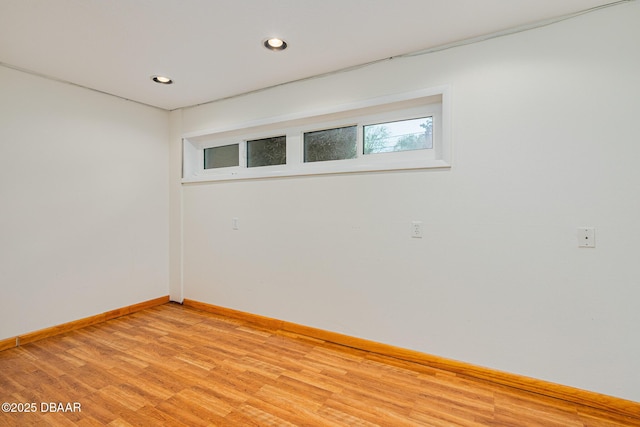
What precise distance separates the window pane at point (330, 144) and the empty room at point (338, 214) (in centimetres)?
3

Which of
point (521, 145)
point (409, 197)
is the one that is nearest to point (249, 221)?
point (409, 197)

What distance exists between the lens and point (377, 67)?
8.48ft

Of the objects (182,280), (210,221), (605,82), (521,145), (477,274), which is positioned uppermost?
(605,82)

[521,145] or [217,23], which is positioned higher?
[217,23]

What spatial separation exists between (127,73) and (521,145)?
3283mm

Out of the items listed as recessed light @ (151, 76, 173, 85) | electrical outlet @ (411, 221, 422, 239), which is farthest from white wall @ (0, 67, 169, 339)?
electrical outlet @ (411, 221, 422, 239)

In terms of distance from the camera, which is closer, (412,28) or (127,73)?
(412,28)

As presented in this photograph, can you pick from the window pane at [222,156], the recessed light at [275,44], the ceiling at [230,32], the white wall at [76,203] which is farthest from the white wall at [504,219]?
the white wall at [76,203]

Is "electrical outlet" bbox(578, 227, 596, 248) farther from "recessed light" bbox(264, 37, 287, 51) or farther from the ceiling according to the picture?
"recessed light" bbox(264, 37, 287, 51)

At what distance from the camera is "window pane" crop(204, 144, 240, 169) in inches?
142

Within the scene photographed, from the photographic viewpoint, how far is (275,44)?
231 centimetres

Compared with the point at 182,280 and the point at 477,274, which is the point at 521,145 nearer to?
the point at 477,274

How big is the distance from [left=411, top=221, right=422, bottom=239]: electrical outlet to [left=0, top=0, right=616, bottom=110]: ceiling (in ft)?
4.42

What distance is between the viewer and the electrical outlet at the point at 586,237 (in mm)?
1916
